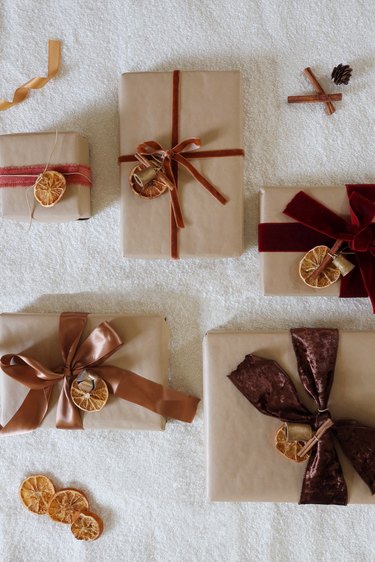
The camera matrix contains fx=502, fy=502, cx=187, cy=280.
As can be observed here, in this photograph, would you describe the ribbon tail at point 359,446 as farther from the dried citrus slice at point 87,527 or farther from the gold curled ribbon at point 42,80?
the gold curled ribbon at point 42,80

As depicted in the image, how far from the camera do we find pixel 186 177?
1.22 m

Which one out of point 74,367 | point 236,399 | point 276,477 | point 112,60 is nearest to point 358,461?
point 276,477

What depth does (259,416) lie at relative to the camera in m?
1.21

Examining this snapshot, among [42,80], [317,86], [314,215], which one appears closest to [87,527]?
[314,215]

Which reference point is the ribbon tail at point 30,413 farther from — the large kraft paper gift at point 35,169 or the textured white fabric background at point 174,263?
the large kraft paper gift at point 35,169

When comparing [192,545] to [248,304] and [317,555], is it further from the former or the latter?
[248,304]

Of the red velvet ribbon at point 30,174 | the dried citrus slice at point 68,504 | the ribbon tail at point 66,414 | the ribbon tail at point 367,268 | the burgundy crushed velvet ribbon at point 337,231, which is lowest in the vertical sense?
the dried citrus slice at point 68,504

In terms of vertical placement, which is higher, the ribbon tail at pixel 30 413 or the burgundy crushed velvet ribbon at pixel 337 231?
the burgundy crushed velvet ribbon at pixel 337 231

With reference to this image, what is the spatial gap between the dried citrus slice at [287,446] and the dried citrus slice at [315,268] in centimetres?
34

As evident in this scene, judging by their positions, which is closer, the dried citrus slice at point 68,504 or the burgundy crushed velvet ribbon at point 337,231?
the burgundy crushed velvet ribbon at point 337,231

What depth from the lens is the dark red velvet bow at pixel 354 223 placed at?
1.16 metres

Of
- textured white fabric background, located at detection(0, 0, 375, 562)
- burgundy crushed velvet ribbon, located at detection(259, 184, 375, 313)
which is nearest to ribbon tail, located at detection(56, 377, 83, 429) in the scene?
textured white fabric background, located at detection(0, 0, 375, 562)

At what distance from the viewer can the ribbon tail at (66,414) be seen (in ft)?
4.00

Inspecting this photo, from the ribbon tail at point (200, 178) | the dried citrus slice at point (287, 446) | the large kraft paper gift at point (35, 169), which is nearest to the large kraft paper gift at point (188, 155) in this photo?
the ribbon tail at point (200, 178)
